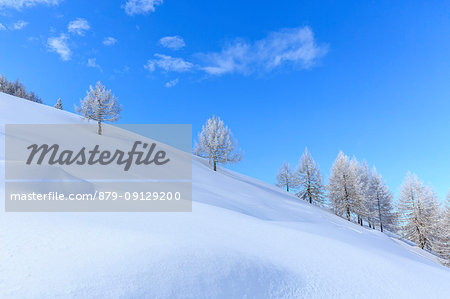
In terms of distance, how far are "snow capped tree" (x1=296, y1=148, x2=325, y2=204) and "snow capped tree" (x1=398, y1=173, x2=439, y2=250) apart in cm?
884

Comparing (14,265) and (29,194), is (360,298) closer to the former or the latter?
(14,265)

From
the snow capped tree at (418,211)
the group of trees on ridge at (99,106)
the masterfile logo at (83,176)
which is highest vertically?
the group of trees on ridge at (99,106)

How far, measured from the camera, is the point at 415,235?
23688 mm

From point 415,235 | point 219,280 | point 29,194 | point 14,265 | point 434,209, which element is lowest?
point 415,235

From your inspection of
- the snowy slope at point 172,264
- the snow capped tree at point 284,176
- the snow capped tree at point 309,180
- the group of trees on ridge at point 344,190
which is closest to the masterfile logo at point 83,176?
the snowy slope at point 172,264

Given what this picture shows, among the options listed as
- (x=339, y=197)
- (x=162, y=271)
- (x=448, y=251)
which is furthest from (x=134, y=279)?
(x=339, y=197)

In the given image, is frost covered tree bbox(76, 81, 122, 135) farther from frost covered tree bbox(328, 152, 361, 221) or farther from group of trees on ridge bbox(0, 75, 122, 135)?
frost covered tree bbox(328, 152, 361, 221)

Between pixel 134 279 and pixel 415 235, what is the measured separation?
30.9 m

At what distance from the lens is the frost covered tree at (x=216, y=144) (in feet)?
78.9

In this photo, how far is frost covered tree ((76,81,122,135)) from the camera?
2214 centimetres

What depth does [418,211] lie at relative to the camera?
23.9 metres

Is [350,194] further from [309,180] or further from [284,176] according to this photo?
[284,176]

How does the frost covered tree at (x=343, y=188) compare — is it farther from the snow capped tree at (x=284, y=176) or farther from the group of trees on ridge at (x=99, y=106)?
the group of trees on ridge at (x=99, y=106)

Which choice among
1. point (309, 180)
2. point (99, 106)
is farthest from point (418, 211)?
point (99, 106)
